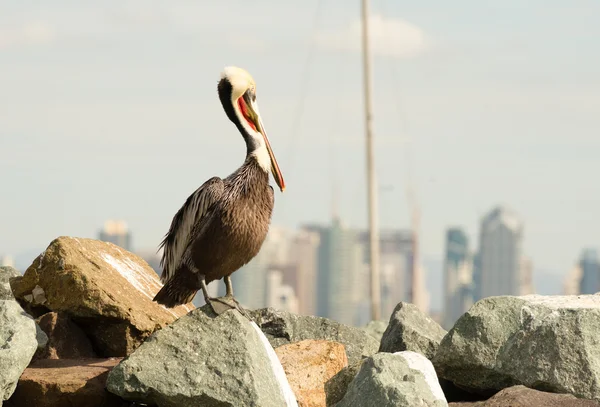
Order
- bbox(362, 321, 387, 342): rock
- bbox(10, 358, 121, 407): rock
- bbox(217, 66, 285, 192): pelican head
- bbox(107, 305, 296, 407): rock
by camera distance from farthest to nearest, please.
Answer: bbox(362, 321, 387, 342): rock, bbox(217, 66, 285, 192): pelican head, bbox(10, 358, 121, 407): rock, bbox(107, 305, 296, 407): rock

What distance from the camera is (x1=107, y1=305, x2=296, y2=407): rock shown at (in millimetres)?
11938

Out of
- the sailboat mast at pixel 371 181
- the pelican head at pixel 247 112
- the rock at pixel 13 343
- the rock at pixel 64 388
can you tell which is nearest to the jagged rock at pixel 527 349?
the pelican head at pixel 247 112

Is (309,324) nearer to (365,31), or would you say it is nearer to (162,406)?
(162,406)

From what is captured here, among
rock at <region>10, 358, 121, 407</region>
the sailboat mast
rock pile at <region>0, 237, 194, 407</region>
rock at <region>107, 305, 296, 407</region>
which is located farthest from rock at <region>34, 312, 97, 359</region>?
the sailboat mast

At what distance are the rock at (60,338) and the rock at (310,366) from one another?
7.42ft

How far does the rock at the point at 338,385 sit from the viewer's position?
13.1 metres

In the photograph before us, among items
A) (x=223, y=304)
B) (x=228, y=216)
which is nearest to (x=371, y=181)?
(x=223, y=304)

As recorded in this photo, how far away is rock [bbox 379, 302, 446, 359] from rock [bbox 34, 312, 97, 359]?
3432 millimetres

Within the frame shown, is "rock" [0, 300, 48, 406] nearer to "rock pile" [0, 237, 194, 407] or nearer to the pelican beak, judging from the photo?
"rock pile" [0, 237, 194, 407]

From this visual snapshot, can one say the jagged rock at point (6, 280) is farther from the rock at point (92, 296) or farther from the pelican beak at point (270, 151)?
the pelican beak at point (270, 151)

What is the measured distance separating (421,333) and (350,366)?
4.24ft

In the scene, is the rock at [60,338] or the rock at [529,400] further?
the rock at [60,338]

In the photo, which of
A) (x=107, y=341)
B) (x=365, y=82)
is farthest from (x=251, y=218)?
(x=365, y=82)

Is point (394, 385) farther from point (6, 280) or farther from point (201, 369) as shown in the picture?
→ point (6, 280)
